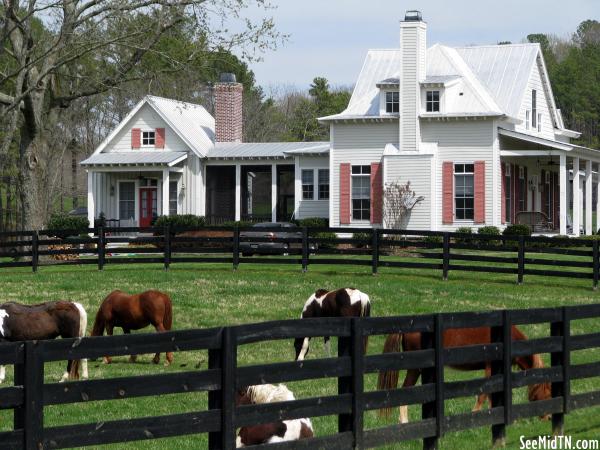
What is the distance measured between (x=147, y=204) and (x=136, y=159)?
2.40 metres

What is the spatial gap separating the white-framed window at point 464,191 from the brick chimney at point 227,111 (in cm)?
1280

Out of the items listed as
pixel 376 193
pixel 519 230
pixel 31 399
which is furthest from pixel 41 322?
pixel 376 193

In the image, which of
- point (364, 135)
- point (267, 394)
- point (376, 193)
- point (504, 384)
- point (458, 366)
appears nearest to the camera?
point (267, 394)

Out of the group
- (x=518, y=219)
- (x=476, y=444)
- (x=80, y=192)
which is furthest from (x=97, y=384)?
(x=80, y=192)

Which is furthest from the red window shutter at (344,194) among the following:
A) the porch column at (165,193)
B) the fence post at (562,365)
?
the fence post at (562,365)

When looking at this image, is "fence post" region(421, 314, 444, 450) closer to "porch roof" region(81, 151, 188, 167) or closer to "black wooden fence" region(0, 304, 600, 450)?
"black wooden fence" region(0, 304, 600, 450)

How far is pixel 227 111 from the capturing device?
1994 inches

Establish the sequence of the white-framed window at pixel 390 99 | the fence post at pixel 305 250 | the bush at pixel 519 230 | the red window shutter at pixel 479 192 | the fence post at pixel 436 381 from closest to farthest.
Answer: the fence post at pixel 436 381, the fence post at pixel 305 250, the bush at pixel 519 230, the red window shutter at pixel 479 192, the white-framed window at pixel 390 99

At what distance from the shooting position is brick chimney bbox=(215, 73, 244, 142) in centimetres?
5000

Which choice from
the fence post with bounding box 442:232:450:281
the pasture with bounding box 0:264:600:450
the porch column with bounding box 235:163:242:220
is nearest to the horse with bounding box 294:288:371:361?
the pasture with bounding box 0:264:600:450

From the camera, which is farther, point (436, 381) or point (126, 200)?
point (126, 200)

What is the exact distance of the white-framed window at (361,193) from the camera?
42.2 metres

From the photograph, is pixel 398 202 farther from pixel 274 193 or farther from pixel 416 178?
pixel 274 193

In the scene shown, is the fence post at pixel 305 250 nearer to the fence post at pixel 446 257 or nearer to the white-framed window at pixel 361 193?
the fence post at pixel 446 257
